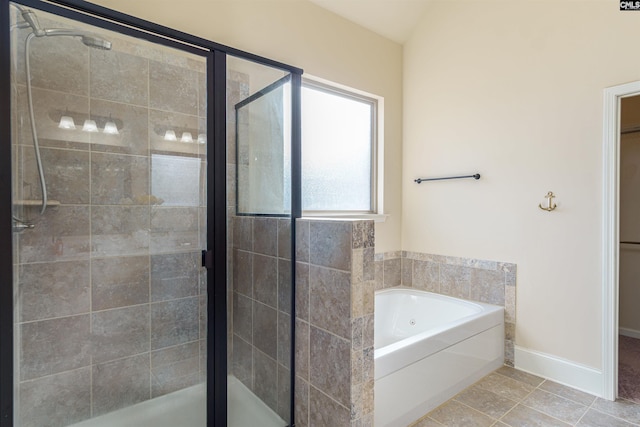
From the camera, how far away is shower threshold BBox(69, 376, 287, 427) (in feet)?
5.27

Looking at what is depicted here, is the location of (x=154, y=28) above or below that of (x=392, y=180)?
above

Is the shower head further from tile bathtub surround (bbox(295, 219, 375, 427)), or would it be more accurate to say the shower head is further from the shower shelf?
tile bathtub surround (bbox(295, 219, 375, 427))

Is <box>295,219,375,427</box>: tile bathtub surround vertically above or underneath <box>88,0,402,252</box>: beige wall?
underneath

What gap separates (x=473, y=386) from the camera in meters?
2.12

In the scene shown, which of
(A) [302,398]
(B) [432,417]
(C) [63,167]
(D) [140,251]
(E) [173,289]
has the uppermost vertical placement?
(C) [63,167]

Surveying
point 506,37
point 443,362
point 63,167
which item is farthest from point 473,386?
point 63,167

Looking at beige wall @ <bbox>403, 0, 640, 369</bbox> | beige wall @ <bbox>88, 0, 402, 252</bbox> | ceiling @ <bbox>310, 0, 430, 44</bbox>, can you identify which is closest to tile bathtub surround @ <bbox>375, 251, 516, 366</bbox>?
beige wall @ <bbox>403, 0, 640, 369</bbox>

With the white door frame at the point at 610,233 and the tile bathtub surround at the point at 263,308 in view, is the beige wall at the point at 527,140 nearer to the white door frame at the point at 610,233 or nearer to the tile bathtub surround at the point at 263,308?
the white door frame at the point at 610,233

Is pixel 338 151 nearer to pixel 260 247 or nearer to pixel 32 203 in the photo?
pixel 260 247

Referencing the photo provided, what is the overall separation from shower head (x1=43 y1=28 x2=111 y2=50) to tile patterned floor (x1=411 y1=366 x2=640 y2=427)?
2479 mm

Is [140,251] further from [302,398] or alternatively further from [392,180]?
[392,180]

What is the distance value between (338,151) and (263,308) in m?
1.44

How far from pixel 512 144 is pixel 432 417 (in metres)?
1.89

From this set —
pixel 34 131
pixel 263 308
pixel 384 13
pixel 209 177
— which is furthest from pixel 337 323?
pixel 384 13
